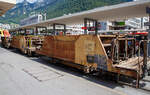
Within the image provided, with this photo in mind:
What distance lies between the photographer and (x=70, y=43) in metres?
7.13

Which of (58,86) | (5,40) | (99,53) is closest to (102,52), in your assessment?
(99,53)

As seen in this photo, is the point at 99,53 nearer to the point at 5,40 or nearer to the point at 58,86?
the point at 58,86

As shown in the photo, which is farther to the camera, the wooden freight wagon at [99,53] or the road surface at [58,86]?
the wooden freight wagon at [99,53]

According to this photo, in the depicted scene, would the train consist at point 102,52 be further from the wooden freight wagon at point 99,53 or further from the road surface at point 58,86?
the road surface at point 58,86

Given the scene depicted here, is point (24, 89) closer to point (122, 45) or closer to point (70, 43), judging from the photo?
point (70, 43)

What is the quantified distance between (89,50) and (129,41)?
2.60 m

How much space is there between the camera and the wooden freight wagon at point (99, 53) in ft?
16.9

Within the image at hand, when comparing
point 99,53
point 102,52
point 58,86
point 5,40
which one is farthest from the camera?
point 5,40

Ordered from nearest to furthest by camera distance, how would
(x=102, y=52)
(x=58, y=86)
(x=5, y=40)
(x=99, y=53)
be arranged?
1. (x=58, y=86)
2. (x=102, y=52)
3. (x=99, y=53)
4. (x=5, y=40)

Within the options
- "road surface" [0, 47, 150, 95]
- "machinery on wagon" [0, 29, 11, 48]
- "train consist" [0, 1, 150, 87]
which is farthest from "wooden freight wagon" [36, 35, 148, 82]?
"machinery on wagon" [0, 29, 11, 48]

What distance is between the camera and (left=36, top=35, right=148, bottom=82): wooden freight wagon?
5164mm

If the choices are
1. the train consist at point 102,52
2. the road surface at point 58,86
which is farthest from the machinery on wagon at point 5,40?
the road surface at point 58,86

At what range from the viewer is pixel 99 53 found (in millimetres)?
5598

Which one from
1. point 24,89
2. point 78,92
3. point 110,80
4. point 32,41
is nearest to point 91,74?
point 110,80
